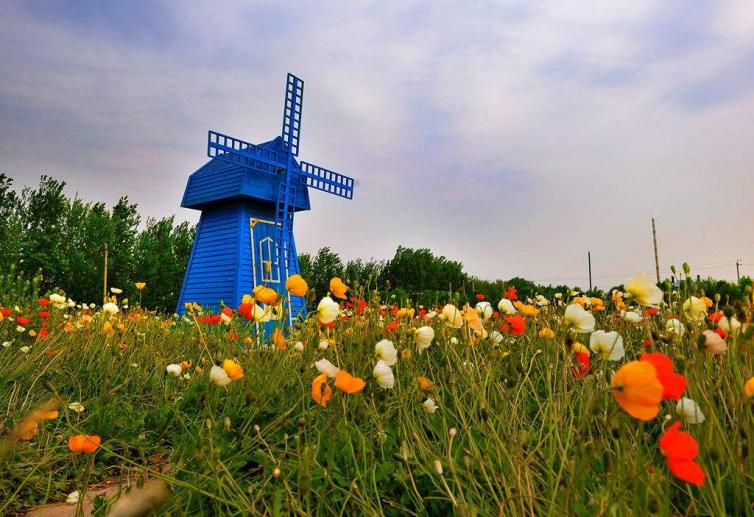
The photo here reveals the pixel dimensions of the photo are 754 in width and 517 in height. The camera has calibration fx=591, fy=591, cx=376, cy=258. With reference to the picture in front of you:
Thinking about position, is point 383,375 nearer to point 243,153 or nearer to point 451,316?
point 451,316

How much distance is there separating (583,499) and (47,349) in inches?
165

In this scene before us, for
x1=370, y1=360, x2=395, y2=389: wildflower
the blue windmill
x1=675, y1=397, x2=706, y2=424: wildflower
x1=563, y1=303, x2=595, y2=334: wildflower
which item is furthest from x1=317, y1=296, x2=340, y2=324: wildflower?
the blue windmill

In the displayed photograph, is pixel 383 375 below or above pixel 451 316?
below

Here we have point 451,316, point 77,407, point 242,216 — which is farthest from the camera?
point 242,216

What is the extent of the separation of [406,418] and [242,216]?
1251 cm

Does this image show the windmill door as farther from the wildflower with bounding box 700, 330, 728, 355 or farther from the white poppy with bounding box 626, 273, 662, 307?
the wildflower with bounding box 700, 330, 728, 355

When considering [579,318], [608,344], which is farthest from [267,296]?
[608,344]

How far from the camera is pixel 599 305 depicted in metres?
3.45

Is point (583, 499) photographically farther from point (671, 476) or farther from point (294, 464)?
point (294, 464)

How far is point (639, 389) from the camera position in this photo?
122cm

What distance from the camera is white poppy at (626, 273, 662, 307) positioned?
6.44 feet

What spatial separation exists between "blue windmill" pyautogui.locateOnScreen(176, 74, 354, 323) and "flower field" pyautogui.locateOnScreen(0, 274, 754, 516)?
896 cm

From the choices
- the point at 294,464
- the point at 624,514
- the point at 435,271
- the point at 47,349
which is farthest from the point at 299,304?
the point at 435,271

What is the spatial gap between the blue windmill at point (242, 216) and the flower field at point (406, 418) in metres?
8.96
